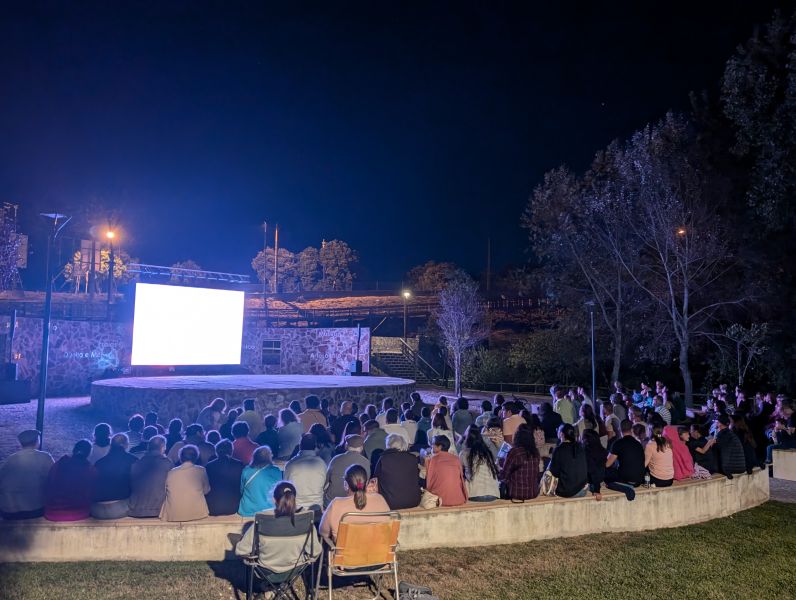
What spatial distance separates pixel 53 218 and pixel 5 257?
931 inches

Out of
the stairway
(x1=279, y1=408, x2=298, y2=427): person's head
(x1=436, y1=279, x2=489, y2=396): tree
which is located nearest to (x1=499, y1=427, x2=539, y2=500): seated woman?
(x1=279, y1=408, x2=298, y2=427): person's head

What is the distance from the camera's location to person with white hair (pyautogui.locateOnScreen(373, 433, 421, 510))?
18.8 feet

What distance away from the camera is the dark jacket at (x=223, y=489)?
5.52m

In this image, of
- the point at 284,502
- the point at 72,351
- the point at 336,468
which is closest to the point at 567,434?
the point at 336,468

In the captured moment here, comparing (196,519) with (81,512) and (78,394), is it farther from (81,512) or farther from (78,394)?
(78,394)

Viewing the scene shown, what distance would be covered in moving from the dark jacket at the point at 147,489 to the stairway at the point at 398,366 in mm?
26163

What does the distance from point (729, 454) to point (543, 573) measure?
3.95 metres

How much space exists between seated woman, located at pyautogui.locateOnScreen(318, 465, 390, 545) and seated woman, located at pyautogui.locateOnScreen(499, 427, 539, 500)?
2063 mm

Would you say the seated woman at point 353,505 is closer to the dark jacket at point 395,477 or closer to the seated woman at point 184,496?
the dark jacket at point 395,477

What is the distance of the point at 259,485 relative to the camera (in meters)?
5.36

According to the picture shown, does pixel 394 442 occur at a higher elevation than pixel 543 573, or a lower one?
higher

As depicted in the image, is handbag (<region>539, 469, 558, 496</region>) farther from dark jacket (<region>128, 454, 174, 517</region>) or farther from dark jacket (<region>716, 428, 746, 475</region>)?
dark jacket (<region>128, 454, 174, 517</region>)

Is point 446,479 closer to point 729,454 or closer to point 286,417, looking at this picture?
point 286,417

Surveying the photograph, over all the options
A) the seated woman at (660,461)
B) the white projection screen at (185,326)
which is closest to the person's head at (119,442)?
the seated woman at (660,461)
